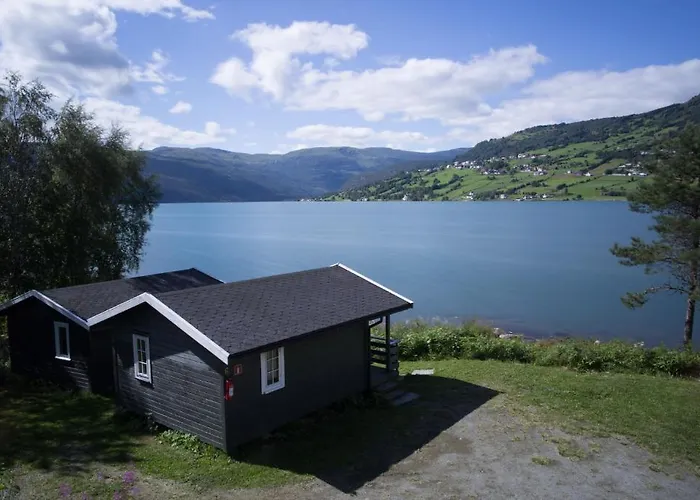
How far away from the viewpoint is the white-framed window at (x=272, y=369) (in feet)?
38.0

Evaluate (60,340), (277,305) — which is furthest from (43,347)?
(277,305)

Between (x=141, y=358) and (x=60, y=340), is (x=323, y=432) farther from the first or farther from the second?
(x=60, y=340)

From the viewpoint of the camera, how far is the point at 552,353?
726 inches

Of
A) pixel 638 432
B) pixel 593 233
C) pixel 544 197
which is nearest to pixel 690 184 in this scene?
pixel 638 432

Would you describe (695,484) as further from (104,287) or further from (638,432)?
(104,287)

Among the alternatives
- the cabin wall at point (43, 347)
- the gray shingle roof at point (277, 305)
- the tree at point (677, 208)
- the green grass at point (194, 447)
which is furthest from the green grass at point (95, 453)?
the tree at point (677, 208)

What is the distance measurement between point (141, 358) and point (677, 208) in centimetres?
2090

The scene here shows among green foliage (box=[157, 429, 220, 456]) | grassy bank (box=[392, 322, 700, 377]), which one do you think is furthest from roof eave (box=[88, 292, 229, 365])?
grassy bank (box=[392, 322, 700, 377])

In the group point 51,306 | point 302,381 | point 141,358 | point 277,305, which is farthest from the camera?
point 51,306

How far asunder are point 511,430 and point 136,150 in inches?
1007

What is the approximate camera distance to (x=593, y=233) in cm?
7981

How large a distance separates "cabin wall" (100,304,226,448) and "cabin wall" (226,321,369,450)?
1.52 ft

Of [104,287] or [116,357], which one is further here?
[104,287]

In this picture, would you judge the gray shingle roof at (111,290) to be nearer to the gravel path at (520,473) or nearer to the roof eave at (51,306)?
the roof eave at (51,306)
